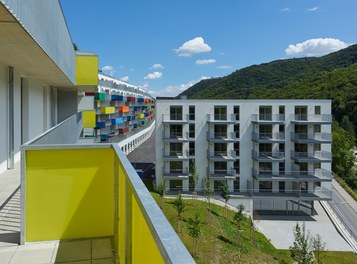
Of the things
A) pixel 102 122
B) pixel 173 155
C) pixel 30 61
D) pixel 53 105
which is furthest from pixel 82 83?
pixel 102 122

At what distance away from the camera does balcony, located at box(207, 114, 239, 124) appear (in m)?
35.1

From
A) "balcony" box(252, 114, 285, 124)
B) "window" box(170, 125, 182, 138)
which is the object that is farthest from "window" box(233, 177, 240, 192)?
"window" box(170, 125, 182, 138)

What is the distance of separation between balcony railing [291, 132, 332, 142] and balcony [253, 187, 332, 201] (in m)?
5.88

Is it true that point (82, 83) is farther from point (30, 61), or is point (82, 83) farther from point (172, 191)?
point (172, 191)

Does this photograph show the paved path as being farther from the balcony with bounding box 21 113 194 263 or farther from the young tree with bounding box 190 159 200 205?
the balcony with bounding box 21 113 194 263

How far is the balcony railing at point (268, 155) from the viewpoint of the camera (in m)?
35.9

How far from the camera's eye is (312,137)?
3638cm

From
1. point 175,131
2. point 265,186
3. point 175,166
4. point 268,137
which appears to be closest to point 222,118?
point 175,131

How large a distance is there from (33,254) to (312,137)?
36931 millimetres

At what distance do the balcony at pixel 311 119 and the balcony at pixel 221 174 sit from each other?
953 centimetres

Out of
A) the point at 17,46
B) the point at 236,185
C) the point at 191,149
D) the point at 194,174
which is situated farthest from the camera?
the point at 236,185

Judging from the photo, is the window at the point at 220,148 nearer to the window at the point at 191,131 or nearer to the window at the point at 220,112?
the window at the point at 191,131

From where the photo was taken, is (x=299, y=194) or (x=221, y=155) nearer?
(x=299, y=194)

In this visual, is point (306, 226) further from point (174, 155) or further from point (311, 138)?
point (174, 155)
